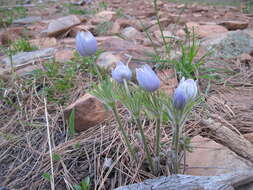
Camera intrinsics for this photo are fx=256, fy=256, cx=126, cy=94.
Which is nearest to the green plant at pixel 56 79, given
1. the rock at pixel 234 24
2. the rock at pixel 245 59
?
the rock at pixel 245 59

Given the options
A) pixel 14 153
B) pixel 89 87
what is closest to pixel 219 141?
pixel 89 87

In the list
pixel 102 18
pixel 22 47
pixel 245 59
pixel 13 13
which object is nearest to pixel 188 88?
pixel 245 59

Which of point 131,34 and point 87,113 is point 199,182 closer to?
point 87,113

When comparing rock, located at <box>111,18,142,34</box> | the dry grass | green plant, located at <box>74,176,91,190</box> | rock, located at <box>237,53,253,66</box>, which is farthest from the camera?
rock, located at <box>111,18,142,34</box>

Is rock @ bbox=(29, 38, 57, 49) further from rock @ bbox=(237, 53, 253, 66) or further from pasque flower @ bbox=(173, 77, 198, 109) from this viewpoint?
pasque flower @ bbox=(173, 77, 198, 109)

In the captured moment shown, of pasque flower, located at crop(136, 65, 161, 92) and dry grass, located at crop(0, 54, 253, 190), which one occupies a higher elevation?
pasque flower, located at crop(136, 65, 161, 92)

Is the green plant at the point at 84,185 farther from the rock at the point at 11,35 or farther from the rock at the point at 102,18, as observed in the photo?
the rock at the point at 102,18

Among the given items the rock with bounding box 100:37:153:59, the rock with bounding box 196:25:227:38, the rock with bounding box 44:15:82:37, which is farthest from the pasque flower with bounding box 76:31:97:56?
the rock with bounding box 44:15:82:37
